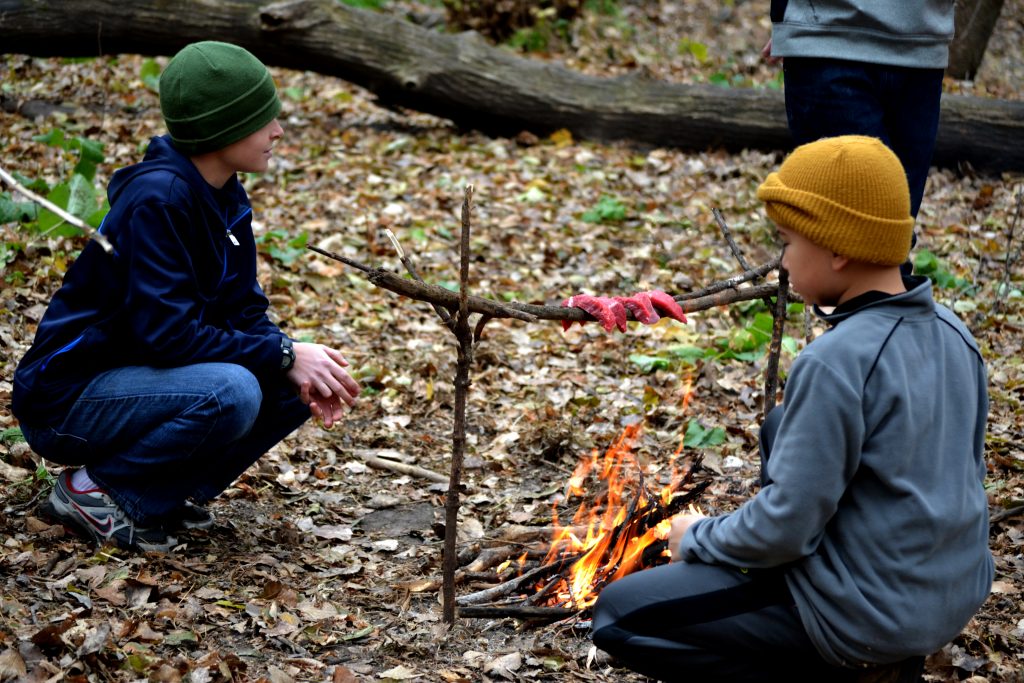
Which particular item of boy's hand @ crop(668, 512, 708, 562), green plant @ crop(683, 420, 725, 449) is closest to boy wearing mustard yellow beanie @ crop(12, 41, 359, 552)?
boy's hand @ crop(668, 512, 708, 562)

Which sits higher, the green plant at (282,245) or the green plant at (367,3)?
the green plant at (367,3)

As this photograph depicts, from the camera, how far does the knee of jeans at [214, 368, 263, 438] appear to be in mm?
3168

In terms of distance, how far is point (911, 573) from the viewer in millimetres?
2084

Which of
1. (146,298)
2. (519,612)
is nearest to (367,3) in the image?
(146,298)

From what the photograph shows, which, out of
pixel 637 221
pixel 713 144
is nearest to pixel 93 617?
A: pixel 637 221

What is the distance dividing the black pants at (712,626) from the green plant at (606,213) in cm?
506

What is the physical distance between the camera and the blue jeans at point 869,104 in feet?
12.1

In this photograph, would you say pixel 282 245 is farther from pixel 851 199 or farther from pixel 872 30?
pixel 851 199

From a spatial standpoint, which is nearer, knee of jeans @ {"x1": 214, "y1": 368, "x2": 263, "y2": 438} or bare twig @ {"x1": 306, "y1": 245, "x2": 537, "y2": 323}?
bare twig @ {"x1": 306, "y1": 245, "x2": 537, "y2": 323}

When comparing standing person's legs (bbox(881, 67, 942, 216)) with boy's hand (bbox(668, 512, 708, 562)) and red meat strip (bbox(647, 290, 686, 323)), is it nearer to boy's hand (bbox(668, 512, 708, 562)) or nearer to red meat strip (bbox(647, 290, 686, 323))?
red meat strip (bbox(647, 290, 686, 323))

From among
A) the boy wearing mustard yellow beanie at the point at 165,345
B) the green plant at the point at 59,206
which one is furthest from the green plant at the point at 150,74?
the boy wearing mustard yellow beanie at the point at 165,345

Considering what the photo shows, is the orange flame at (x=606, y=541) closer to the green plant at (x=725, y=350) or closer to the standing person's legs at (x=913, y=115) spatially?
the standing person's legs at (x=913, y=115)

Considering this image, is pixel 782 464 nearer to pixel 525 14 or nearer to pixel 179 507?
pixel 179 507

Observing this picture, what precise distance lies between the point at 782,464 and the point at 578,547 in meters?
1.43
